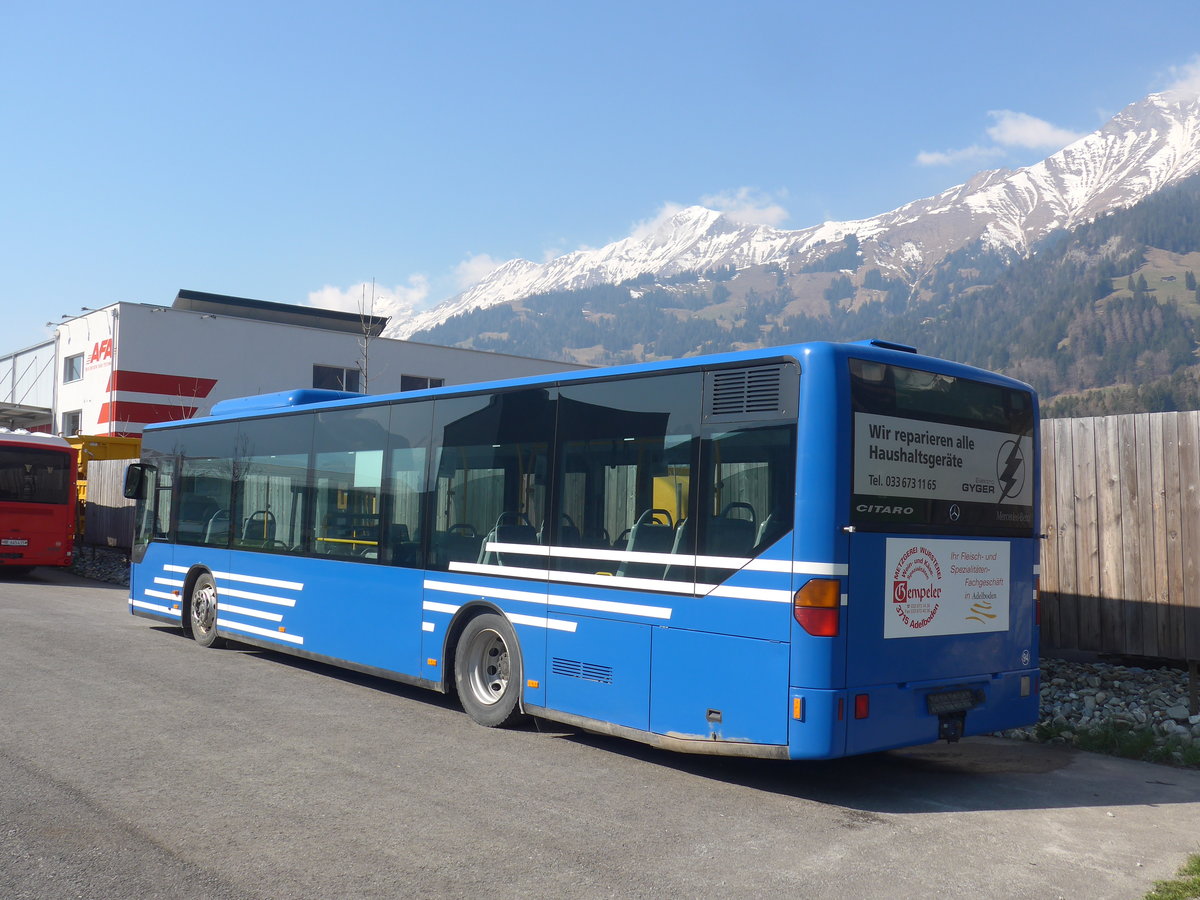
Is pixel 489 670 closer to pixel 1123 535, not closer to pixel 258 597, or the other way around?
pixel 258 597

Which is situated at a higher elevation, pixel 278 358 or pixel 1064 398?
pixel 1064 398

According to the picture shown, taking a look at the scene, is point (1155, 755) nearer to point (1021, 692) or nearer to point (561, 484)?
point (1021, 692)

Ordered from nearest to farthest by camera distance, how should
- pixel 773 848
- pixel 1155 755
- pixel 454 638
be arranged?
pixel 773 848 → pixel 1155 755 → pixel 454 638

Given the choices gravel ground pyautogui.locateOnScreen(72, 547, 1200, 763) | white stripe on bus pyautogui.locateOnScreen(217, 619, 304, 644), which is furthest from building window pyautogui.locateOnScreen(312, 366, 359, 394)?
gravel ground pyautogui.locateOnScreen(72, 547, 1200, 763)

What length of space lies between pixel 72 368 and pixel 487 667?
34065 mm

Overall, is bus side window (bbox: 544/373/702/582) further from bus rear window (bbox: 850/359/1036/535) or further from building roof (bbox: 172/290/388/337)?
building roof (bbox: 172/290/388/337)

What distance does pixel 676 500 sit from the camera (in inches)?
273

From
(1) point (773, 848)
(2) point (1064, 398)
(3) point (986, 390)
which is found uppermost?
(2) point (1064, 398)

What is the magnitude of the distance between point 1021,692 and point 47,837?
600 cm

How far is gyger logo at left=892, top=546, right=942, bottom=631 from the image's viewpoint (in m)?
6.54

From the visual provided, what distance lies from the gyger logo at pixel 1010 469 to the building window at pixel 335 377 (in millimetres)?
31874

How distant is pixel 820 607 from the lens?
6152 mm

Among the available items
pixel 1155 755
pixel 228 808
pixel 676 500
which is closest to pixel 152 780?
pixel 228 808

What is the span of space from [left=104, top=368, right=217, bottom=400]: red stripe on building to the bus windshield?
1103cm
